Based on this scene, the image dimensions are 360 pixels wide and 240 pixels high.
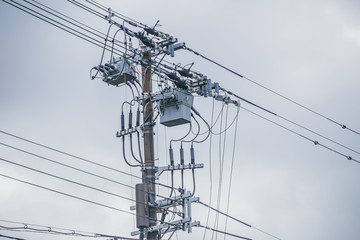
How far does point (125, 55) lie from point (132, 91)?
1354 mm

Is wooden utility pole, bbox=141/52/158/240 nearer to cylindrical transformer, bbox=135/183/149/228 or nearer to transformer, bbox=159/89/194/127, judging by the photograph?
cylindrical transformer, bbox=135/183/149/228

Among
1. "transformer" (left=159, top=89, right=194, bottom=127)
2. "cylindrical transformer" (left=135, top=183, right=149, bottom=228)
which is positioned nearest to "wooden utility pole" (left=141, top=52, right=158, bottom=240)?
"cylindrical transformer" (left=135, top=183, right=149, bottom=228)

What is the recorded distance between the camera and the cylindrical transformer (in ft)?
82.6

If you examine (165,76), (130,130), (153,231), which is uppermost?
(165,76)

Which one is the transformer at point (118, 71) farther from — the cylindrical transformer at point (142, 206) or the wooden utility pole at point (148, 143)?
the cylindrical transformer at point (142, 206)

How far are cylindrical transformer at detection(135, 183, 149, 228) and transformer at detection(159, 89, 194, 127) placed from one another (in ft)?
7.68

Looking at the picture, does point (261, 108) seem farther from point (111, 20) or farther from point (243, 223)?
point (111, 20)

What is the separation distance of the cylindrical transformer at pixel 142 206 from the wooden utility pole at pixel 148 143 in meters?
0.23

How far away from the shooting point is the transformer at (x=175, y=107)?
2648 centimetres

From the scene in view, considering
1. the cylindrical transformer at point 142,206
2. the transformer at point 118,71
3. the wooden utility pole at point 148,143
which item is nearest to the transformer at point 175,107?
the wooden utility pole at point 148,143

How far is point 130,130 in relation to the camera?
26.0 m

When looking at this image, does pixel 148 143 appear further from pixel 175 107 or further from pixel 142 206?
pixel 142 206

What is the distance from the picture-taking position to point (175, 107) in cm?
2661

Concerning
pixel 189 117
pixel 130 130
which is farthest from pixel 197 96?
pixel 130 130
